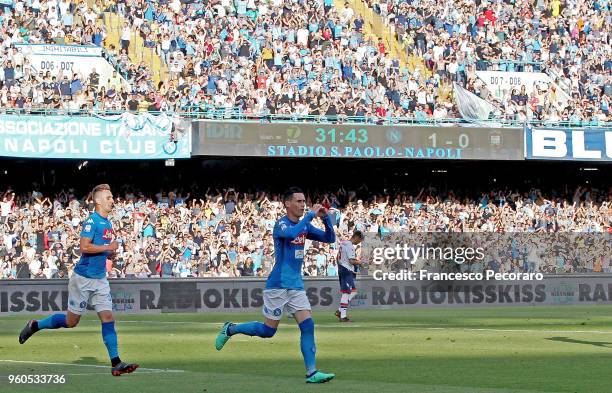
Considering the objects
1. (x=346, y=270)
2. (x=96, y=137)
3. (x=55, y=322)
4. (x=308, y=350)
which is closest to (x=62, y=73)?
(x=96, y=137)

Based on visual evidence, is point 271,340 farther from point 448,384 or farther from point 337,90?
point 337,90

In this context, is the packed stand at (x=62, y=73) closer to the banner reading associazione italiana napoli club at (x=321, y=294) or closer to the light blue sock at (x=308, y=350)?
the banner reading associazione italiana napoli club at (x=321, y=294)

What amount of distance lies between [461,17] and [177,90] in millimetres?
12648

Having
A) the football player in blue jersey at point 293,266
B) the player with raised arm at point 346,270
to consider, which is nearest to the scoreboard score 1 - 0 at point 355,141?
the player with raised arm at point 346,270

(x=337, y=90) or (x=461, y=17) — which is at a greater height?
(x=461, y=17)

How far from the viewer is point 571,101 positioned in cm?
4444

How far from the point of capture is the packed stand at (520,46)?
43969mm

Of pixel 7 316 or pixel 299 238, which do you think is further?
pixel 7 316

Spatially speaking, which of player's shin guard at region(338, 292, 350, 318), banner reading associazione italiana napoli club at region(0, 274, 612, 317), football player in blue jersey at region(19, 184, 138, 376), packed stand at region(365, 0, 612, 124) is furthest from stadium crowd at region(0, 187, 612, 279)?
football player in blue jersey at region(19, 184, 138, 376)

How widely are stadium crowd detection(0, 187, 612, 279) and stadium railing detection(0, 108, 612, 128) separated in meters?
2.59

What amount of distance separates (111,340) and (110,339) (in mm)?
18

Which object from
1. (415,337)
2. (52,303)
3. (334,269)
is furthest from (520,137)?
(415,337)

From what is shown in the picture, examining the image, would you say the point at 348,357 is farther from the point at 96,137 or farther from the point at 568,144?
the point at 568,144

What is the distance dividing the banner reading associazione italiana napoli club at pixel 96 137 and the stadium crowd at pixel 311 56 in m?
0.71
